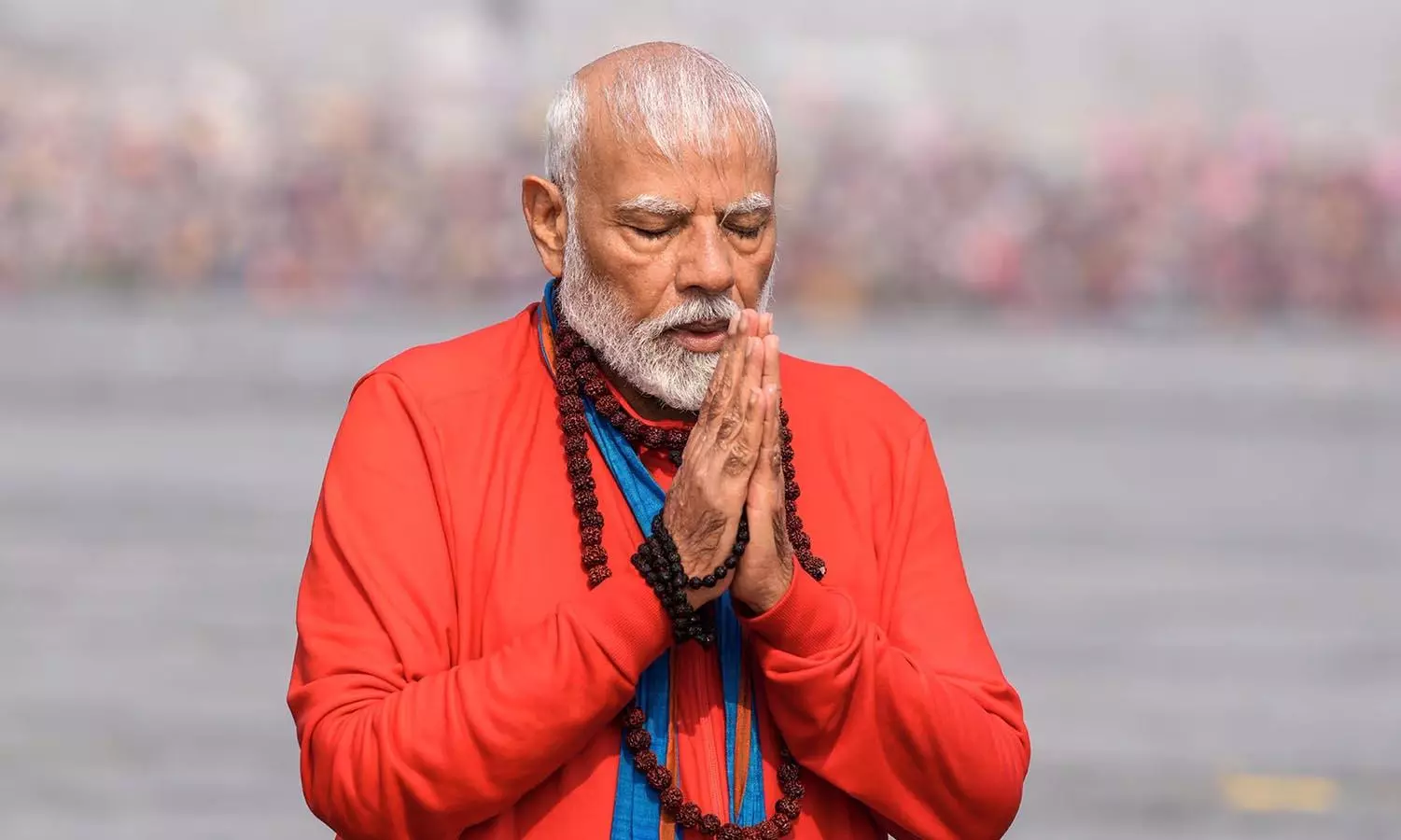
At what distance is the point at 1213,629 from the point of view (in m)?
9.99

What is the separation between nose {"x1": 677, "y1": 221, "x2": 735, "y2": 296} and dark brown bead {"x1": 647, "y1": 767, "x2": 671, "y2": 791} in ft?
1.97

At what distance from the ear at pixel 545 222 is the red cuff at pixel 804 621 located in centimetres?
59

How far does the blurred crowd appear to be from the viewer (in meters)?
25.2

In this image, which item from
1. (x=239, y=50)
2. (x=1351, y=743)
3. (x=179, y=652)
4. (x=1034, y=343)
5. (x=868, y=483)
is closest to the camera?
(x=868, y=483)

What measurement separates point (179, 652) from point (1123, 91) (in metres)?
19.3

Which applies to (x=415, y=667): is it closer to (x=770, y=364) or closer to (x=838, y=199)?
(x=770, y=364)

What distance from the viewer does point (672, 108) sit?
2803mm

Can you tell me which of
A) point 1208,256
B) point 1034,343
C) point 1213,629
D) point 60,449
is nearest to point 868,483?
point 1213,629

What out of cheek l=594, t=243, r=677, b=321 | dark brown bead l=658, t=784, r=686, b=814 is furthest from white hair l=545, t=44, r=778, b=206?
dark brown bead l=658, t=784, r=686, b=814

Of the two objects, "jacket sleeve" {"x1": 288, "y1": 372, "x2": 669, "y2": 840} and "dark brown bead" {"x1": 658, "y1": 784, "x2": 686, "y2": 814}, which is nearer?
"jacket sleeve" {"x1": 288, "y1": 372, "x2": 669, "y2": 840}

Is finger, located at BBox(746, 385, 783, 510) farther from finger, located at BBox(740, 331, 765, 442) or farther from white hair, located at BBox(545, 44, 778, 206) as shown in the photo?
white hair, located at BBox(545, 44, 778, 206)

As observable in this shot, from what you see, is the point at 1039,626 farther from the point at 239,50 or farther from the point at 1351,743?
the point at 239,50

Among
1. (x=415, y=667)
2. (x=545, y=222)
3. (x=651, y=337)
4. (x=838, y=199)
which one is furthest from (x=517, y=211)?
(x=415, y=667)

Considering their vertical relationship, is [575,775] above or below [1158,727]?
below
